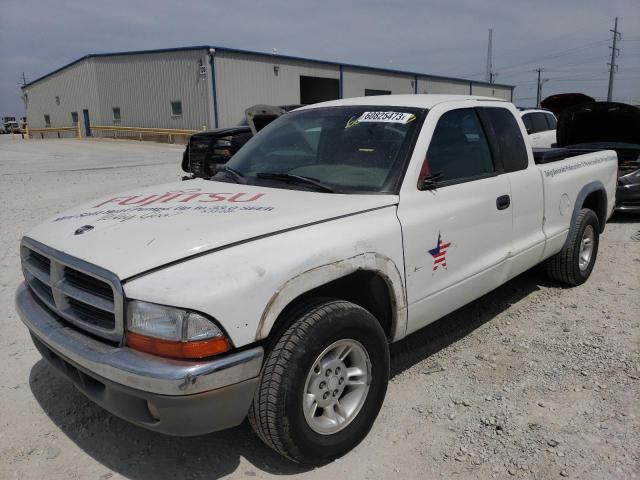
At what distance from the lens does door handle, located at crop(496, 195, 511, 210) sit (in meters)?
3.60

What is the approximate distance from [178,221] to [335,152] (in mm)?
1218

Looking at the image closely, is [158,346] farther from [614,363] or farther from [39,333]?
[614,363]

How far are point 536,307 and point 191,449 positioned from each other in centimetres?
322

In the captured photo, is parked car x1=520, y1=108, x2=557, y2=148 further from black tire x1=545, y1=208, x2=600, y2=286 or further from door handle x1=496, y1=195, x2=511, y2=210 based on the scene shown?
door handle x1=496, y1=195, x2=511, y2=210

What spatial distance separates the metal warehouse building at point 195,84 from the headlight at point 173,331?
2671 centimetres

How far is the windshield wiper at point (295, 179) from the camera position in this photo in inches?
119

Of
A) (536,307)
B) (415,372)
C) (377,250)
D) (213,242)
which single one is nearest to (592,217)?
(536,307)

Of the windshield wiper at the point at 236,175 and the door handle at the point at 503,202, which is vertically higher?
the windshield wiper at the point at 236,175

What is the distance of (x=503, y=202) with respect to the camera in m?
3.65

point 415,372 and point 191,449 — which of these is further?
point 415,372

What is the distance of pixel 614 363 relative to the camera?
11.7ft

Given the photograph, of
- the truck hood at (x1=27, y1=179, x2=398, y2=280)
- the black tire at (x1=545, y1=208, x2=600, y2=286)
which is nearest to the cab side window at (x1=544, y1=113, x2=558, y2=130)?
the black tire at (x1=545, y1=208, x2=600, y2=286)

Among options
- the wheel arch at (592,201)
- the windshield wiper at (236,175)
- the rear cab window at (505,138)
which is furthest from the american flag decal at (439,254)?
the wheel arch at (592,201)

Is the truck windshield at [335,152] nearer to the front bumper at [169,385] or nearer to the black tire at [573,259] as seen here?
the front bumper at [169,385]
